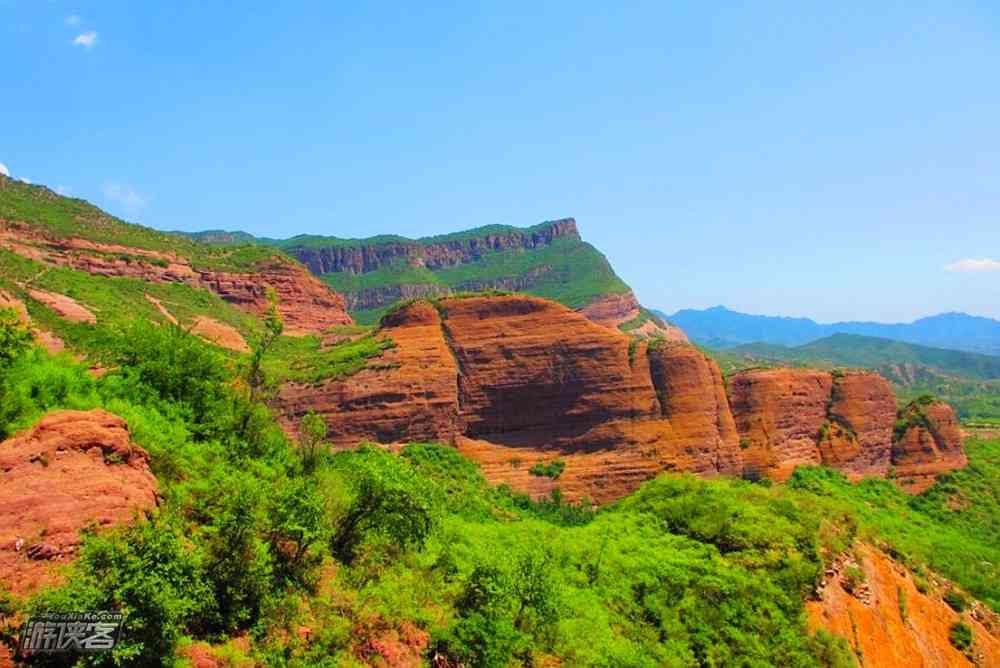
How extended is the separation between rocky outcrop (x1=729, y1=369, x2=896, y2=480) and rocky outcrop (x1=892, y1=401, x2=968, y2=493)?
1.37 m

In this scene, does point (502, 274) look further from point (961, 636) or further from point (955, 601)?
point (961, 636)

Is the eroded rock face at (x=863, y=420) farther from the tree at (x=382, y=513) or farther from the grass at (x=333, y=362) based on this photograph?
the tree at (x=382, y=513)

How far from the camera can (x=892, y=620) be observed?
102 ft

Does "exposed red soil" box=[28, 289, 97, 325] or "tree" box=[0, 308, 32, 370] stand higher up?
"exposed red soil" box=[28, 289, 97, 325]

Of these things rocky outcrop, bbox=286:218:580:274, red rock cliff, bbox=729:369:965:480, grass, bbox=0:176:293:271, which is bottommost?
red rock cliff, bbox=729:369:965:480

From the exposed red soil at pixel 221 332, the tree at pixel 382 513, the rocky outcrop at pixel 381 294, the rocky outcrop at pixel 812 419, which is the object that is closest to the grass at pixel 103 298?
the exposed red soil at pixel 221 332

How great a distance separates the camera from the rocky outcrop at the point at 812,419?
5869cm

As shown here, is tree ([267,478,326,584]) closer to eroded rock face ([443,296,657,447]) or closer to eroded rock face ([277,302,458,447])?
eroded rock face ([277,302,458,447])

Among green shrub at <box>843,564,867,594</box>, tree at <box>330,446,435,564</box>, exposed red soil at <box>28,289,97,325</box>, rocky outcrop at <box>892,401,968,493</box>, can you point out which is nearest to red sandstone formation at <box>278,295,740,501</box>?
exposed red soil at <box>28,289,97,325</box>

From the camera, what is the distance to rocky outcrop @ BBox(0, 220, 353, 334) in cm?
6650

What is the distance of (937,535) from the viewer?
166ft

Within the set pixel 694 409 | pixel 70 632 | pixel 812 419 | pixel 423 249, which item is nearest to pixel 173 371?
pixel 70 632

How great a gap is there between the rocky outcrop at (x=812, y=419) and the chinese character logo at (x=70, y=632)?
55466 millimetres

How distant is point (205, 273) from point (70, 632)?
82928 mm
